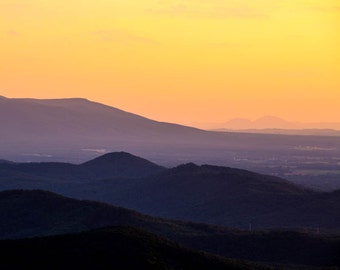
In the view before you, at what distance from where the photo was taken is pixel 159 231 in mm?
65625

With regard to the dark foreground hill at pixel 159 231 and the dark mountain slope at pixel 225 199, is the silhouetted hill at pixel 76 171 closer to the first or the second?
the dark mountain slope at pixel 225 199

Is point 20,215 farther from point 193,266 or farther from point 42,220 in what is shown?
point 193,266

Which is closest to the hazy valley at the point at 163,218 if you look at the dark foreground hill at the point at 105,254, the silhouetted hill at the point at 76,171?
the dark foreground hill at the point at 105,254

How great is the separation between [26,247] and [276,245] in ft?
70.2

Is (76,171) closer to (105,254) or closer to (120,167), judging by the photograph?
(120,167)

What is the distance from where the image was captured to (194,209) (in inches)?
3935

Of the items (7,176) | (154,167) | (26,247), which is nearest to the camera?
(26,247)

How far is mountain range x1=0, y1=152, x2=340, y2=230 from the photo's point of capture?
90.0 m

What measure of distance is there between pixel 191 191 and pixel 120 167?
30.7 meters

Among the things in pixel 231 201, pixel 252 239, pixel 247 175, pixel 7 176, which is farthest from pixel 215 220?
pixel 7 176

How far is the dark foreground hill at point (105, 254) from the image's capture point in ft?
132

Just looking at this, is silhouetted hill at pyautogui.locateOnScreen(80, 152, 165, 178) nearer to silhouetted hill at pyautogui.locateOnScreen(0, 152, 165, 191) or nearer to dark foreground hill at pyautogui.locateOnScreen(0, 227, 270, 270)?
silhouetted hill at pyautogui.locateOnScreen(0, 152, 165, 191)

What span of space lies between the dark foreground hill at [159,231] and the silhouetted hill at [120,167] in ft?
176

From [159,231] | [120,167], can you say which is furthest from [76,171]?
[159,231]
